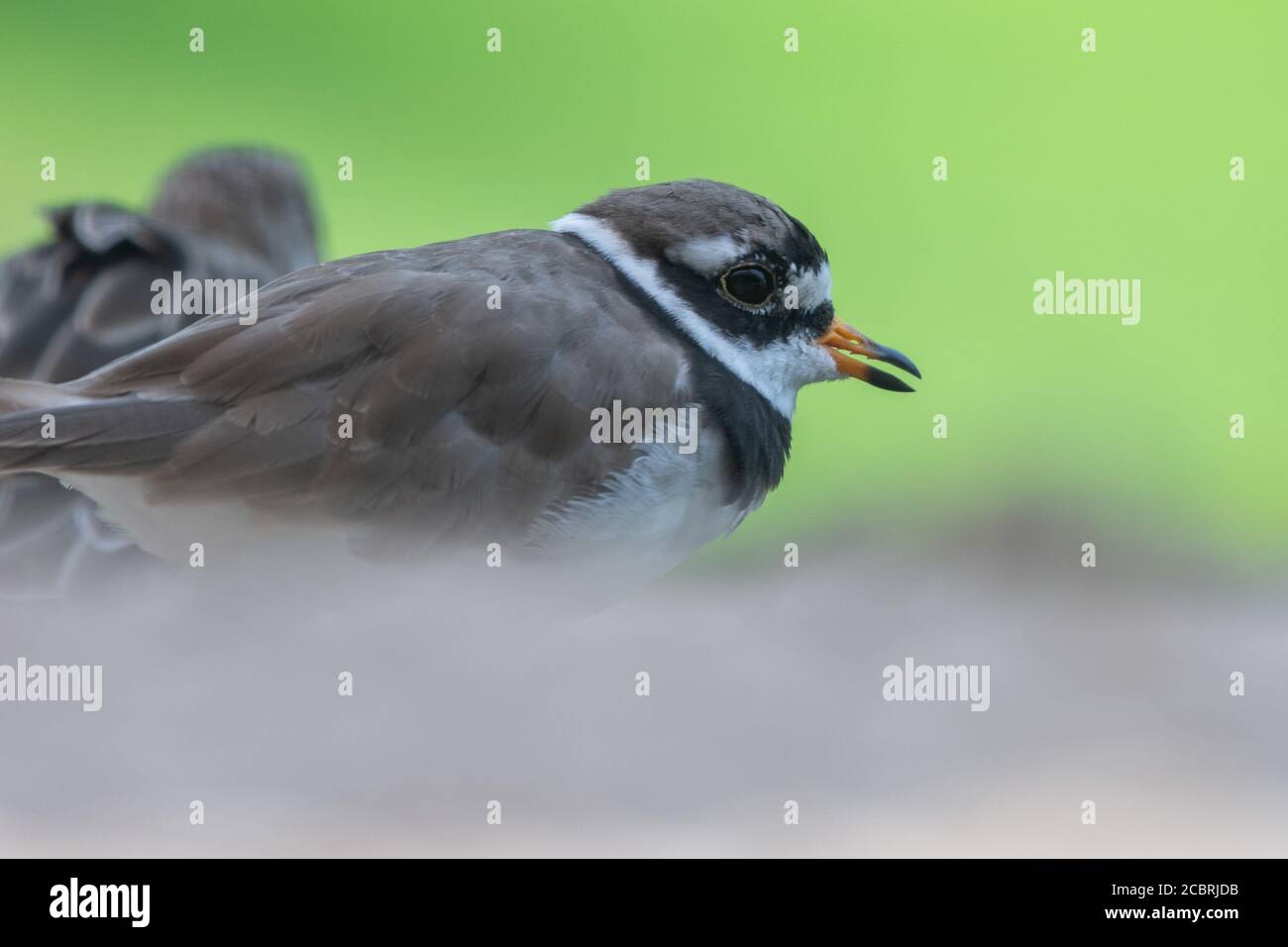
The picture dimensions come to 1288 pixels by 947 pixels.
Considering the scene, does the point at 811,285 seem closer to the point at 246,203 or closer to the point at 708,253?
the point at 708,253

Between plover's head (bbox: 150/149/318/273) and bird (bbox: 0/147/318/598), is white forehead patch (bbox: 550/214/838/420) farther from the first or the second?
plover's head (bbox: 150/149/318/273)

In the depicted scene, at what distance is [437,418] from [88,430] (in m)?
0.59

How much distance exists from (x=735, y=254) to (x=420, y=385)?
1.98 feet

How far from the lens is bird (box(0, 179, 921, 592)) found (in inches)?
105

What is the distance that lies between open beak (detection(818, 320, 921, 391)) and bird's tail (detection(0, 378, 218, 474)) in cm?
115

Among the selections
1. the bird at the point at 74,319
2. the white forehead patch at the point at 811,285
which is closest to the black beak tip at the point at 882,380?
the white forehead patch at the point at 811,285

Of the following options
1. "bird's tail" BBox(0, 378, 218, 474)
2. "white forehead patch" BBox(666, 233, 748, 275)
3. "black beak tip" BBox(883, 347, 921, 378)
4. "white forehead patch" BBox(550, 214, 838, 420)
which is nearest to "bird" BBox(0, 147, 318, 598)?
Result: "bird's tail" BBox(0, 378, 218, 474)

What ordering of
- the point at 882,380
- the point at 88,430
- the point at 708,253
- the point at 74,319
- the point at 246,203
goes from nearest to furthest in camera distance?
the point at 88,430 → the point at 708,253 → the point at 882,380 → the point at 74,319 → the point at 246,203

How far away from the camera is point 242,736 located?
2.39m

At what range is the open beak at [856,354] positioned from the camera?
9.55 ft

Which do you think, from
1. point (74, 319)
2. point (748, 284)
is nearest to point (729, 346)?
point (748, 284)

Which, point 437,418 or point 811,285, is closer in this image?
point 437,418

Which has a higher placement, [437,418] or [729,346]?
[729,346]

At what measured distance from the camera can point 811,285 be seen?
2.82 metres
